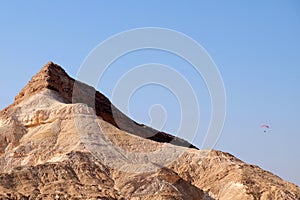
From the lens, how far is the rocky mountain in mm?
45031

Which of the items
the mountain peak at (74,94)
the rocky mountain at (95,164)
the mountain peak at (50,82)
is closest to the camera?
the rocky mountain at (95,164)

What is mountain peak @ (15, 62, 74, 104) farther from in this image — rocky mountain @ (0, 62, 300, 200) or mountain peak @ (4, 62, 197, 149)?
rocky mountain @ (0, 62, 300, 200)

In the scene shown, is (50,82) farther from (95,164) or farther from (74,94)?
(95,164)

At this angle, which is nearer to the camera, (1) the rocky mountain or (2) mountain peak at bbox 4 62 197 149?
(1) the rocky mountain

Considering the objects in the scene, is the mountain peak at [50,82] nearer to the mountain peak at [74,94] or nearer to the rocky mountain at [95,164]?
the mountain peak at [74,94]

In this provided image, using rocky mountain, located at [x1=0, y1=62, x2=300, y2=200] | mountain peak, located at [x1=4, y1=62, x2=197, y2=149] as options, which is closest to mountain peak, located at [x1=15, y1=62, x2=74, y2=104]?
mountain peak, located at [x1=4, y1=62, x2=197, y2=149]

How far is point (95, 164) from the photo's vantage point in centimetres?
4966

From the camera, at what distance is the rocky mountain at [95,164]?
4503cm

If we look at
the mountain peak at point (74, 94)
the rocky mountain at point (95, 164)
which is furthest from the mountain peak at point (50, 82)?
the rocky mountain at point (95, 164)

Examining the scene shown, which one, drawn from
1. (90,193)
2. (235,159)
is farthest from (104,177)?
(235,159)

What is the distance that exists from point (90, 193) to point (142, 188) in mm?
4496

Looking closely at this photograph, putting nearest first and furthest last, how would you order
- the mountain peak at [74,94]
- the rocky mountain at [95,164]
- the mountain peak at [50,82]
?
the rocky mountain at [95,164] < the mountain peak at [50,82] < the mountain peak at [74,94]

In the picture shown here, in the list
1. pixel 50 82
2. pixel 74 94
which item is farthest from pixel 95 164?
pixel 74 94

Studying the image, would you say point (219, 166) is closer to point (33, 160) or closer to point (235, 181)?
point (235, 181)
